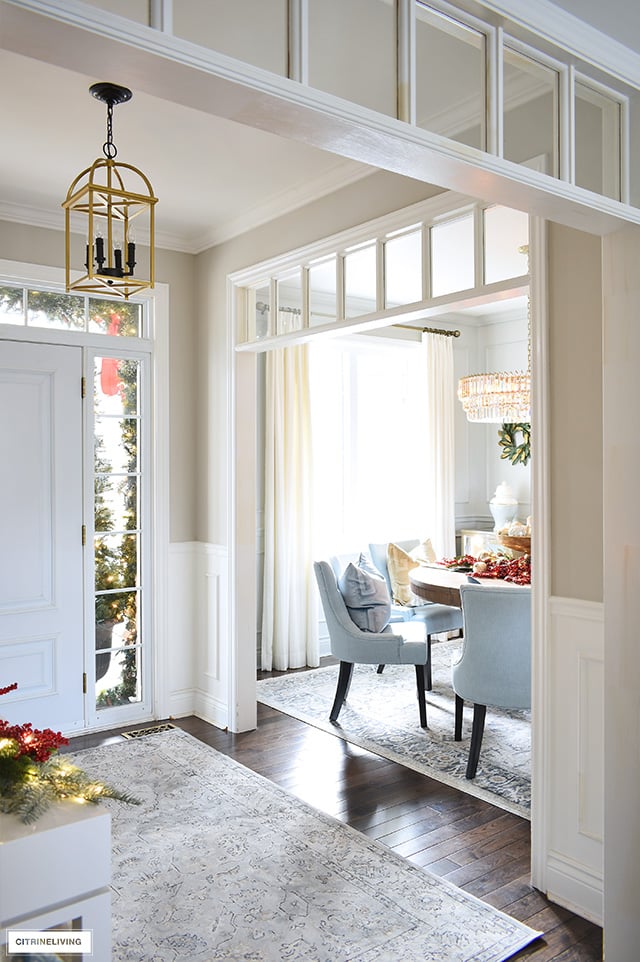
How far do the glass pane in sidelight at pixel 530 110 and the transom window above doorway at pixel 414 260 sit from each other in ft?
1.45

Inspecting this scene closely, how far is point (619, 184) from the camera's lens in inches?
79.0

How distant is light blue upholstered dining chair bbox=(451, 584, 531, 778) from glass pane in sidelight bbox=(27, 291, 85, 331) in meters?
2.64

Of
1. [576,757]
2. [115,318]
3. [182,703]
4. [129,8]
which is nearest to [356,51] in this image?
[129,8]

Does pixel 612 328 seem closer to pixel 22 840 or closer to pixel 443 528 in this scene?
pixel 22 840

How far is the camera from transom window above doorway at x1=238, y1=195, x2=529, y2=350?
2.98 meters

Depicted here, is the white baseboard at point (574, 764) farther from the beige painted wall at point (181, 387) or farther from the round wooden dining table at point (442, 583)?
the beige painted wall at point (181, 387)

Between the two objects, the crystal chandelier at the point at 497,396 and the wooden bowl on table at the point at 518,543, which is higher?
the crystal chandelier at the point at 497,396

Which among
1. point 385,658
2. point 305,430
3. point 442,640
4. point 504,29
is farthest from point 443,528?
point 504,29

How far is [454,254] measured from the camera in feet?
15.2

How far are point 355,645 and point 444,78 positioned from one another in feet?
10.2

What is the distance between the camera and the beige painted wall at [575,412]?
99.8 inches

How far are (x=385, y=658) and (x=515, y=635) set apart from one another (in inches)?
37.6

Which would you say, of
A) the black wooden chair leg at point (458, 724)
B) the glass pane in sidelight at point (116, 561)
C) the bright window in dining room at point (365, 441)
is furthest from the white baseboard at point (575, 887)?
the bright window in dining room at point (365, 441)

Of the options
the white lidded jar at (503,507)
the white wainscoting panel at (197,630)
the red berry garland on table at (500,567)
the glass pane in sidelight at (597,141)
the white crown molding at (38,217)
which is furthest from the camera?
the white lidded jar at (503,507)
